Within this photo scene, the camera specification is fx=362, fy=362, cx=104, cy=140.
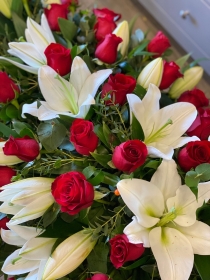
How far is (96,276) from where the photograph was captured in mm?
629

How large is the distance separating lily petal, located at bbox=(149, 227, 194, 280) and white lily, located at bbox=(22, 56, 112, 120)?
276mm

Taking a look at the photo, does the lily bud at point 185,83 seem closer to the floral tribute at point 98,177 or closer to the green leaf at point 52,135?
the floral tribute at point 98,177

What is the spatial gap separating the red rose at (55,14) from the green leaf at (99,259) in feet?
1.94

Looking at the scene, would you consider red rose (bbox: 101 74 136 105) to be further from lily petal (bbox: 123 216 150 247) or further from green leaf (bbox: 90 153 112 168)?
lily petal (bbox: 123 216 150 247)

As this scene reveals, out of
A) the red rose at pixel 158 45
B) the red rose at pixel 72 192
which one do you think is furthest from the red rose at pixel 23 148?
the red rose at pixel 158 45

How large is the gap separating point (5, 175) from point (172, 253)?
348 mm

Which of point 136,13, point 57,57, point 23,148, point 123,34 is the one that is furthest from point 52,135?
point 136,13

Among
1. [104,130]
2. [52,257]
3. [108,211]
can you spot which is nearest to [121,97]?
[104,130]

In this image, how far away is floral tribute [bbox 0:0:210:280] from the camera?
601 mm

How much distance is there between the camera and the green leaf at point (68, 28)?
3.01 feet

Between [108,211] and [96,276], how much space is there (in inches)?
4.9

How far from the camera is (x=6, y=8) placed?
0.93 m

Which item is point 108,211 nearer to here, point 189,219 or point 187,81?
point 189,219

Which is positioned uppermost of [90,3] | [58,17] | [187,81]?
[187,81]
